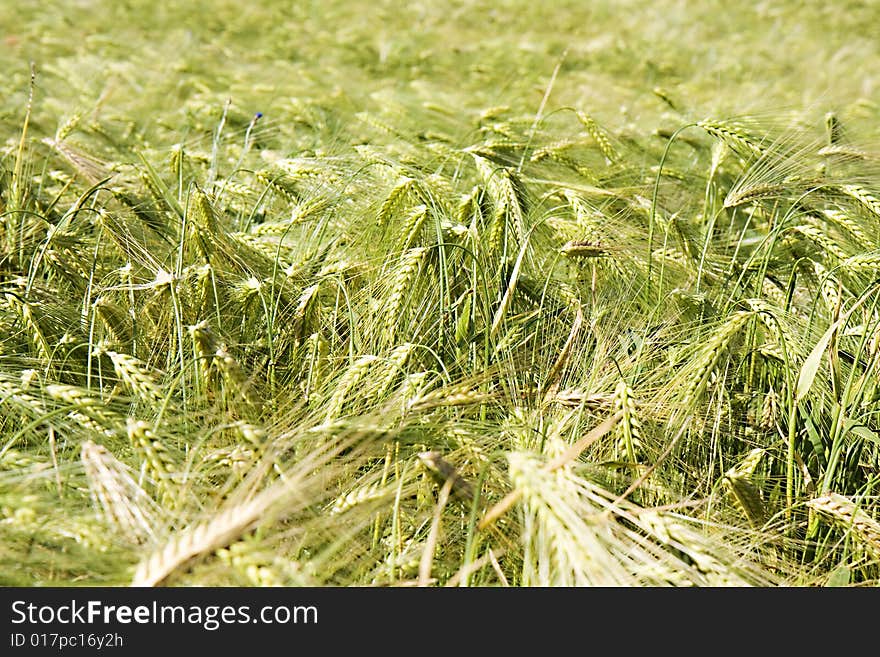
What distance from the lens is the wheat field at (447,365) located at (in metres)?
1.41

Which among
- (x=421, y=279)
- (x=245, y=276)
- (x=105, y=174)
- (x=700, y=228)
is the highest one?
(x=105, y=174)

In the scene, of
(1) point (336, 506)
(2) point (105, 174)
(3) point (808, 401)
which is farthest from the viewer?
(2) point (105, 174)

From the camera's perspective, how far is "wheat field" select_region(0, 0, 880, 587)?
141cm

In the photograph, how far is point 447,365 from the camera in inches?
80.8

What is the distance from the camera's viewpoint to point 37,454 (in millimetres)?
1638

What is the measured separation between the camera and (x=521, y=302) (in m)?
2.19

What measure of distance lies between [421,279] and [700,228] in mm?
1169

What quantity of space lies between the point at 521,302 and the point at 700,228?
2.85 feet
